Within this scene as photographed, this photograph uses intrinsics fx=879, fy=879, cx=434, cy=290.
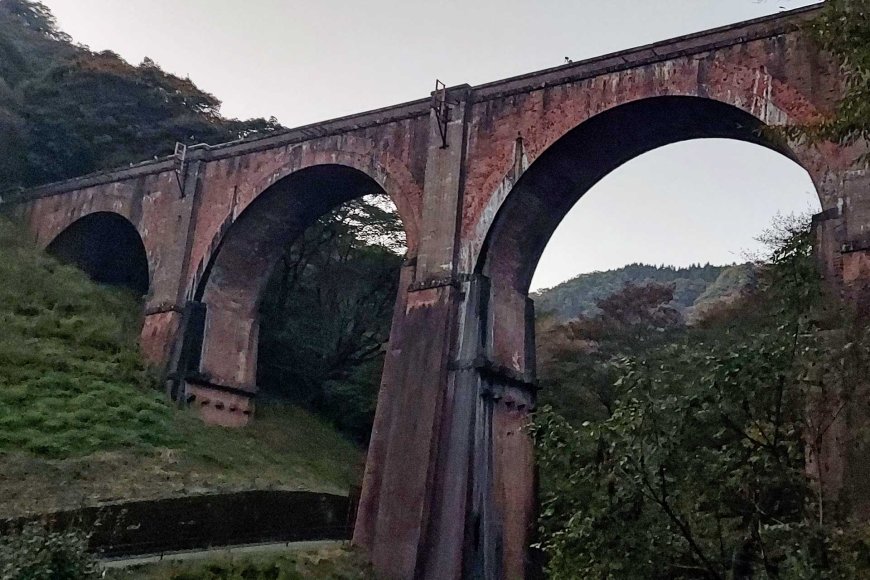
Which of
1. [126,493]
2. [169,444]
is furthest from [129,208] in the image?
[126,493]

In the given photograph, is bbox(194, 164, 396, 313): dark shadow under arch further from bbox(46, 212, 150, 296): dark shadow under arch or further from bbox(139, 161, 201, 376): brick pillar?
bbox(46, 212, 150, 296): dark shadow under arch

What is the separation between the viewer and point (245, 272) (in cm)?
1577

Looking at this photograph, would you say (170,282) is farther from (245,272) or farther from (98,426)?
(98,426)

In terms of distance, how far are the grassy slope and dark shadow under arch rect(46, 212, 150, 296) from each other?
34.5 inches

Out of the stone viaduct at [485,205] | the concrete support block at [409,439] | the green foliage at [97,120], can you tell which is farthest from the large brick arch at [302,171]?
the green foliage at [97,120]

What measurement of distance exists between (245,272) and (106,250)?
17.6ft

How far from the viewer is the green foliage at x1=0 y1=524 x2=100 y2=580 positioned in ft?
23.2

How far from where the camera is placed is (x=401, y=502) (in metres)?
10.4

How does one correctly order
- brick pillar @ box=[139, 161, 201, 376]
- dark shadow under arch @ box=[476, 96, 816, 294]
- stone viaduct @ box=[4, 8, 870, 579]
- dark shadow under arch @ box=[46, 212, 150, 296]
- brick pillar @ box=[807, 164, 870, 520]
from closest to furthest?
brick pillar @ box=[807, 164, 870, 520] → stone viaduct @ box=[4, 8, 870, 579] → dark shadow under arch @ box=[476, 96, 816, 294] → brick pillar @ box=[139, 161, 201, 376] → dark shadow under arch @ box=[46, 212, 150, 296]

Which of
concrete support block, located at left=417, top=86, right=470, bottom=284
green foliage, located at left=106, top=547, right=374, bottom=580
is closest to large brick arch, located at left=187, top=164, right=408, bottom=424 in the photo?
concrete support block, located at left=417, top=86, right=470, bottom=284

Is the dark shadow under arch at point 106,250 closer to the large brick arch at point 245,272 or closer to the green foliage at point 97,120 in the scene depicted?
the green foliage at point 97,120

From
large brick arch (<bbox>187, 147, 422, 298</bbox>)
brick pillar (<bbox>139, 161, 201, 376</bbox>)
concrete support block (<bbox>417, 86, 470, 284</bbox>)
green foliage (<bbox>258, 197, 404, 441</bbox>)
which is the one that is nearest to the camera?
concrete support block (<bbox>417, 86, 470, 284</bbox>)

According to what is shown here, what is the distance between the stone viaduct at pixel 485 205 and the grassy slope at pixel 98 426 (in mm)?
1253

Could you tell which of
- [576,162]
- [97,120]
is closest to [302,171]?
[576,162]
